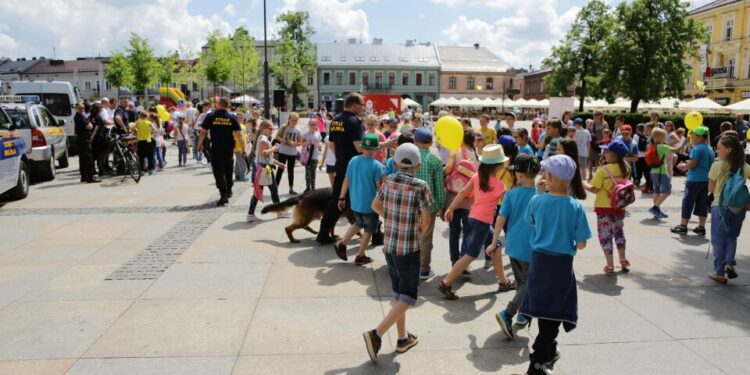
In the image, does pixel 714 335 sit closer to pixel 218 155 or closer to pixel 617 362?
pixel 617 362

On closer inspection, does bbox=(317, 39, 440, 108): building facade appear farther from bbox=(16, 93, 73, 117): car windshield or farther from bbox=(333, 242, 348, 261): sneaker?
bbox=(333, 242, 348, 261): sneaker

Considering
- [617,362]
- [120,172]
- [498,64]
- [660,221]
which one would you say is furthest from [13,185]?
[498,64]

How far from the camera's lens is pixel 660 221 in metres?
9.04

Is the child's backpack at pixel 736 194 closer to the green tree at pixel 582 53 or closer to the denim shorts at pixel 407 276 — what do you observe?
the denim shorts at pixel 407 276

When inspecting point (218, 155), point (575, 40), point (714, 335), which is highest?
point (575, 40)

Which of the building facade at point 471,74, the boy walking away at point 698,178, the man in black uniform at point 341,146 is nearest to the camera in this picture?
the man in black uniform at point 341,146

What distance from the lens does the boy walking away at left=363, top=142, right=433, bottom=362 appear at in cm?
377

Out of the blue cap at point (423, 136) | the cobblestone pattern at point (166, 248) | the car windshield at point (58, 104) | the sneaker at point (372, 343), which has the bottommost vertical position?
the cobblestone pattern at point (166, 248)

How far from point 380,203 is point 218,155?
630 cm

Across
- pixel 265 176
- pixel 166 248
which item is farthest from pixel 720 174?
pixel 166 248

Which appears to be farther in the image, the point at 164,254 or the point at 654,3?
Result: the point at 654,3

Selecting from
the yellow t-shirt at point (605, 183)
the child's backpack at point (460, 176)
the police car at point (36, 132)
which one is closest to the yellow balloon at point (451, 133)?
the child's backpack at point (460, 176)

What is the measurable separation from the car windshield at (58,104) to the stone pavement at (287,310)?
43.8ft

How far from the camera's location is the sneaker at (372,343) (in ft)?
12.3
